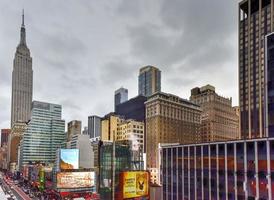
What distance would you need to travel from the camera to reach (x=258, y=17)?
158625 mm

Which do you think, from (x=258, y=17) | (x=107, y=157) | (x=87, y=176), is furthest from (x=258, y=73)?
(x=87, y=176)

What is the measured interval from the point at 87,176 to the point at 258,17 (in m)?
108

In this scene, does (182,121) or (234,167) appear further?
(182,121)

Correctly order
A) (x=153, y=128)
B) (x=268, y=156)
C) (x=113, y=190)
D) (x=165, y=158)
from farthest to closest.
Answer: (x=153, y=128)
(x=113, y=190)
(x=165, y=158)
(x=268, y=156)

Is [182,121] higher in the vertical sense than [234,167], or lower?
higher

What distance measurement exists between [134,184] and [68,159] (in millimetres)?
83181

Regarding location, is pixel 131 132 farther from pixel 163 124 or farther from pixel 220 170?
pixel 220 170

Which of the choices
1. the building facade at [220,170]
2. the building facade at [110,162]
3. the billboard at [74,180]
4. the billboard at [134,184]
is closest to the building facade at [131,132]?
the building facade at [110,162]

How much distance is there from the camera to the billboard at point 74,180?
414 ft

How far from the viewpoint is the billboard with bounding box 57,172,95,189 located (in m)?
126

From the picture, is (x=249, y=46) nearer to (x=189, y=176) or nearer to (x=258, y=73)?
(x=258, y=73)

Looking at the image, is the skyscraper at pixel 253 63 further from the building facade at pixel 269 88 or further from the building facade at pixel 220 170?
the building facade at pixel 269 88

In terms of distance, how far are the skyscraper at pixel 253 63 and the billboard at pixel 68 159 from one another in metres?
76.6

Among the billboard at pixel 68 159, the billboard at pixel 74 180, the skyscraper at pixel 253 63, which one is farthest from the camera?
the skyscraper at pixel 253 63
